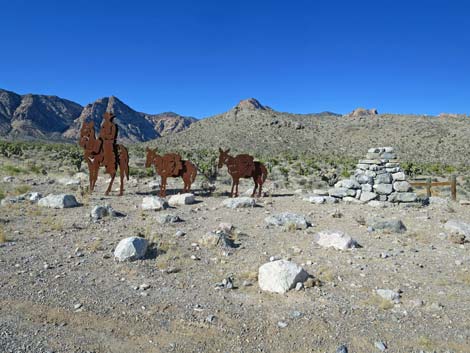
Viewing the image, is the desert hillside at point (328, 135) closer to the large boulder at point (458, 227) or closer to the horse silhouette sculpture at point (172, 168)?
the horse silhouette sculpture at point (172, 168)

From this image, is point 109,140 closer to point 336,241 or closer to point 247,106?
point 336,241

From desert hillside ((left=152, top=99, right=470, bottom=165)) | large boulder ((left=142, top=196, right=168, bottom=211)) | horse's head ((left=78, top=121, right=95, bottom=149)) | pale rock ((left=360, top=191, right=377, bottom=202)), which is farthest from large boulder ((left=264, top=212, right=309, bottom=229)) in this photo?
desert hillside ((left=152, top=99, right=470, bottom=165))

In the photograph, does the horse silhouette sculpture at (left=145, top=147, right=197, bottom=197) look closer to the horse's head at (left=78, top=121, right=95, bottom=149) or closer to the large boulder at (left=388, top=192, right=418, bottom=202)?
the horse's head at (left=78, top=121, right=95, bottom=149)

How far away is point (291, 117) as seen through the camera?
75125 millimetres

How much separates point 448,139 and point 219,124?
1461 inches

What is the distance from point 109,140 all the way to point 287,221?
8.24 meters

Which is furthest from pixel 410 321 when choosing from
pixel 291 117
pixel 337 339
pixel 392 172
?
pixel 291 117

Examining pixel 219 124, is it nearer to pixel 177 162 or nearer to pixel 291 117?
pixel 291 117

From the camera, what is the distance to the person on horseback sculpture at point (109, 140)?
14805 mm

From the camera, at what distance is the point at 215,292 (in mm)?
6352

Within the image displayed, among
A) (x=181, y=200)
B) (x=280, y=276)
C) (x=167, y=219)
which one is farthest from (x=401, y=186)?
(x=280, y=276)

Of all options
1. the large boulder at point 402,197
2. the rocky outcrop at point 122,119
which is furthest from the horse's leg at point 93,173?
the rocky outcrop at point 122,119

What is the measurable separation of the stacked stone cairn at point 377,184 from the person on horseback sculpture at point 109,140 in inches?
310

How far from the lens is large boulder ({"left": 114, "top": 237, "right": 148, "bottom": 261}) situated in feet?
24.5
